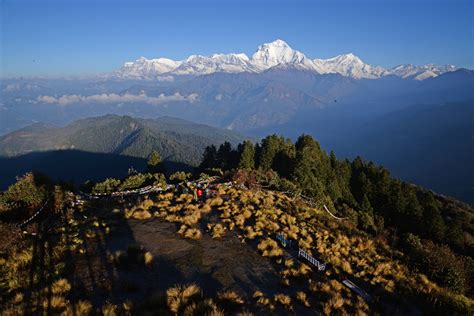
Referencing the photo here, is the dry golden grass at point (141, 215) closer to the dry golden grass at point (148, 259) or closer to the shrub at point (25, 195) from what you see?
the dry golden grass at point (148, 259)

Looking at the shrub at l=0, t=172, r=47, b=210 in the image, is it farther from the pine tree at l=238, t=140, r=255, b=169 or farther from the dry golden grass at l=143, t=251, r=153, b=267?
the pine tree at l=238, t=140, r=255, b=169

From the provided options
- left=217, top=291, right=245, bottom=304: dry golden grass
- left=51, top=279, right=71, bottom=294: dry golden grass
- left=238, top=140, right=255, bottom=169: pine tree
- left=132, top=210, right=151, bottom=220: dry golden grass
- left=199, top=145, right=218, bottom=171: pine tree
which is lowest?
left=199, top=145, right=218, bottom=171: pine tree

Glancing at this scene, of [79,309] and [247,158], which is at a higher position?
[79,309]

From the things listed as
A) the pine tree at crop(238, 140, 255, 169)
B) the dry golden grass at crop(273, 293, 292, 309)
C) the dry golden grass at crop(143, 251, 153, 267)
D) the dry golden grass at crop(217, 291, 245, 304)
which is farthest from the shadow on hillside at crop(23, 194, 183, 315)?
the pine tree at crop(238, 140, 255, 169)

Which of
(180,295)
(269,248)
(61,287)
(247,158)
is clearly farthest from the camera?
(247,158)

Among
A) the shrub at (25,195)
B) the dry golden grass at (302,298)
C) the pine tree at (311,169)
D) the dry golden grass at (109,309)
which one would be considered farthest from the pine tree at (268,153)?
the dry golden grass at (109,309)

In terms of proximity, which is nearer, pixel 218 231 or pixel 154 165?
pixel 218 231

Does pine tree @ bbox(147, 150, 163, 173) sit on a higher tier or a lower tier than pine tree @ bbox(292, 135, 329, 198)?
lower

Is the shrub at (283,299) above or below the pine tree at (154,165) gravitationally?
above

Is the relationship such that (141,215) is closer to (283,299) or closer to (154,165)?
(283,299)

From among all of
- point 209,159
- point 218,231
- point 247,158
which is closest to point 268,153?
point 247,158

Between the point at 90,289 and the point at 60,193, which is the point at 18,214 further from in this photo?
the point at 90,289

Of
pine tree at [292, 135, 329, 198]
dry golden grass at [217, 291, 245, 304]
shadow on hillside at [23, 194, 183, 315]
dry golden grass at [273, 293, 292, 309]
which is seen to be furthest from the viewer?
pine tree at [292, 135, 329, 198]

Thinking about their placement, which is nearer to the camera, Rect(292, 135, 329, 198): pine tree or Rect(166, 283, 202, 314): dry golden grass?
Rect(166, 283, 202, 314): dry golden grass
